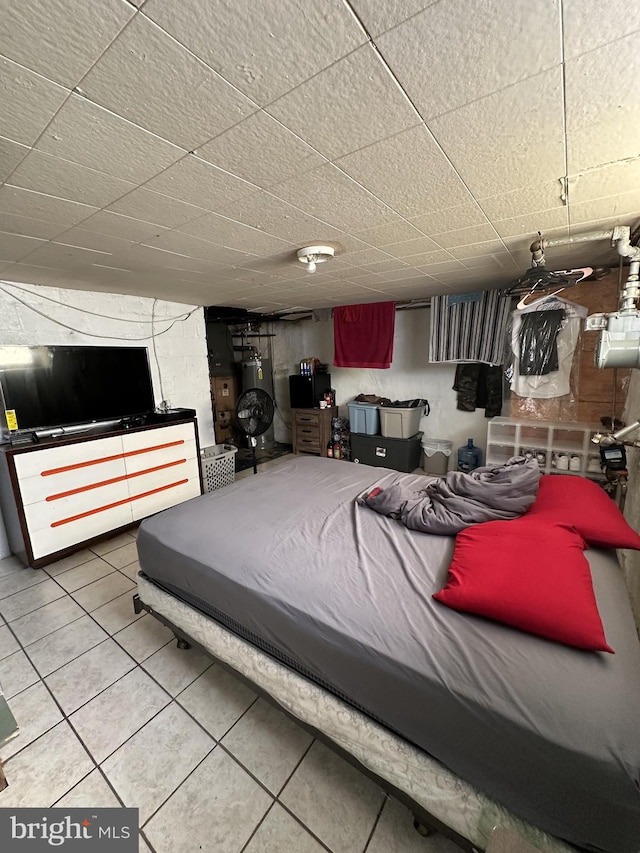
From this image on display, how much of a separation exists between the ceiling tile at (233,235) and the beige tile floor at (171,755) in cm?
230

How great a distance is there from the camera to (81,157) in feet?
3.68

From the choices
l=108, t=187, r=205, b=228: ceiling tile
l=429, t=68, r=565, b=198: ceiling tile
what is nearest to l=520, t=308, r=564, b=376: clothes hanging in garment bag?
l=429, t=68, r=565, b=198: ceiling tile

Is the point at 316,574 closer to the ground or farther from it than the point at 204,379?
closer to the ground

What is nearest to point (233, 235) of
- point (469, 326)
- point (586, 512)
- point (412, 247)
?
point (412, 247)

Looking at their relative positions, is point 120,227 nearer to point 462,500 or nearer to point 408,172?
point 408,172

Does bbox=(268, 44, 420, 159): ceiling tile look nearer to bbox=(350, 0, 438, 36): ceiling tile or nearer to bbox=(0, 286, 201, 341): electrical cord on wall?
bbox=(350, 0, 438, 36): ceiling tile

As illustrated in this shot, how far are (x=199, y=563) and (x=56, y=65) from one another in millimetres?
1724

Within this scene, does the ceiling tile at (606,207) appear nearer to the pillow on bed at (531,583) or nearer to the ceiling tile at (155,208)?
the pillow on bed at (531,583)

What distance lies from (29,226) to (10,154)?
71 cm

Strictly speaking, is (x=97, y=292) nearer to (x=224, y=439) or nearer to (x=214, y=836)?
(x=224, y=439)

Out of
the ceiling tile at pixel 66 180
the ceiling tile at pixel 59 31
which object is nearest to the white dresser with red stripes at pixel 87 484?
the ceiling tile at pixel 66 180

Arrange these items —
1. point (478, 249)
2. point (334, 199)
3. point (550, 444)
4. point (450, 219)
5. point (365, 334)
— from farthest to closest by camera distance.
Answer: point (365, 334) → point (550, 444) → point (478, 249) → point (450, 219) → point (334, 199)

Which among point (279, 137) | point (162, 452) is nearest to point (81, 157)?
point (279, 137)

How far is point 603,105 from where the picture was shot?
3.12ft
